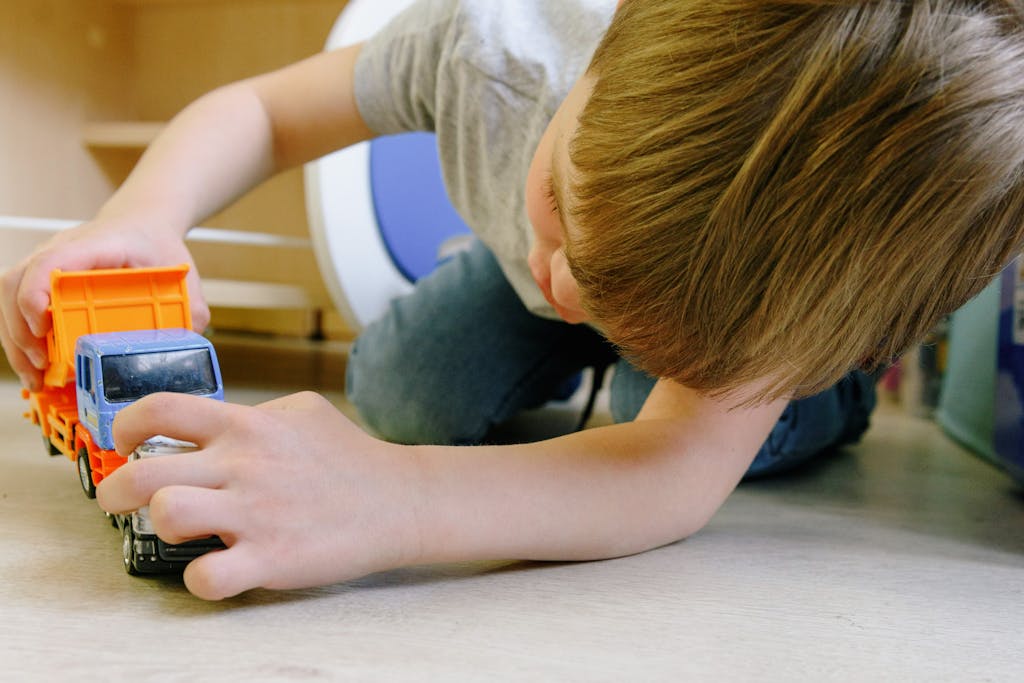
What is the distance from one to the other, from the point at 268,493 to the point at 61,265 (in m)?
0.29

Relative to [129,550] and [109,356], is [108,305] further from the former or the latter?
[129,550]

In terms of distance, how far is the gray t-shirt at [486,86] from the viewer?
0.76m

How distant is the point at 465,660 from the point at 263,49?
5.20 ft

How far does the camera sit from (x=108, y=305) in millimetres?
656

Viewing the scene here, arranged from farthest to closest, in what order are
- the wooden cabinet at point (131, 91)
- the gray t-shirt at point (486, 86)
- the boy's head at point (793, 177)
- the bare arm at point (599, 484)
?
the wooden cabinet at point (131, 91), the gray t-shirt at point (486, 86), the bare arm at point (599, 484), the boy's head at point (793, 177)

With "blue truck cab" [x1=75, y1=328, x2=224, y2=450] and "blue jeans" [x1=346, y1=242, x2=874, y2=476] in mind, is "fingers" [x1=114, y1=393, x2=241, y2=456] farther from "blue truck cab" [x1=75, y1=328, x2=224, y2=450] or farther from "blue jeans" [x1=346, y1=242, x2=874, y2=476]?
"blue jeans" [x1=346, y1=242, x2=874, y2=476]

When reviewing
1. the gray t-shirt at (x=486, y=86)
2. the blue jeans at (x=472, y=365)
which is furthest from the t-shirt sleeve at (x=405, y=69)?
the blue jeans at (x=472, y=365)

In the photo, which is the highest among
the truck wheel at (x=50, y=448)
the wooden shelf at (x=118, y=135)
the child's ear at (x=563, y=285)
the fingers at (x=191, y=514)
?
the wooden shelf at (x=118, y=135)

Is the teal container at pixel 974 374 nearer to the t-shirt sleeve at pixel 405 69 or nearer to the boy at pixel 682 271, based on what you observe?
the boy at pixel 682 271

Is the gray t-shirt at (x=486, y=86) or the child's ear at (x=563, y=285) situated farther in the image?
the gray t-shirt at (x=486, y=86)

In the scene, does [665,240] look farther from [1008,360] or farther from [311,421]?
[1008,360]

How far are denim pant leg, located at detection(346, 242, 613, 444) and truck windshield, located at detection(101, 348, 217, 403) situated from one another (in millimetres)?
399

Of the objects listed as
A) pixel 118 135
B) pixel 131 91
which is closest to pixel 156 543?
pixel 118 135

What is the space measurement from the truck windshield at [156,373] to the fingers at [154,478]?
0.39 ft
